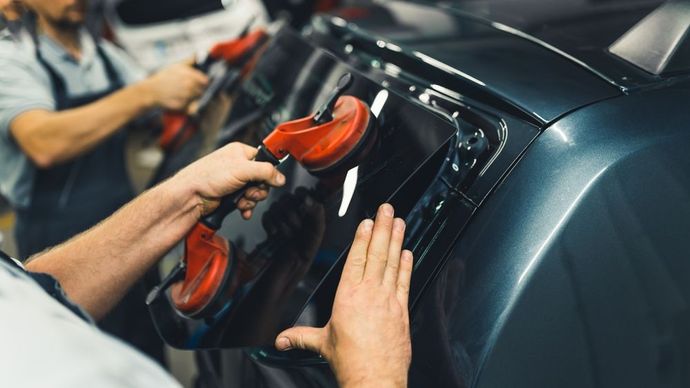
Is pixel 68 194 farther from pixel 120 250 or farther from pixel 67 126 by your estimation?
pixel 120 250

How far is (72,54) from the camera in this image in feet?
6.30

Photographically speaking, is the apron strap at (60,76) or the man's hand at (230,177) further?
the apron strap at (60,76)

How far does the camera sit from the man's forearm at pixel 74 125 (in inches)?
66.6

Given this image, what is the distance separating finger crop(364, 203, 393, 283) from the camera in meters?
1.01

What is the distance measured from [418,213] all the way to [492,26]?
1.89 ft

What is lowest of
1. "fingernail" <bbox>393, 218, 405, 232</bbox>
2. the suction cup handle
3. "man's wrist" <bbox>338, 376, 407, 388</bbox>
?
"man's wrist" <bbox>338, 376, 407, 388</bbox>

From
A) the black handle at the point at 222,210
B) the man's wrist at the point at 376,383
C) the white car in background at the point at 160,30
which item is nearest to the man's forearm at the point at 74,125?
the black handle at the point at 222,210

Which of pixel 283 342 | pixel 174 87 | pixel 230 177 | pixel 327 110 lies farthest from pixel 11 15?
pixel 283 342

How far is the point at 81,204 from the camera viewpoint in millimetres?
1920

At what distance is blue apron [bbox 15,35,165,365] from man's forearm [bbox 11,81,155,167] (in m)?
0.09

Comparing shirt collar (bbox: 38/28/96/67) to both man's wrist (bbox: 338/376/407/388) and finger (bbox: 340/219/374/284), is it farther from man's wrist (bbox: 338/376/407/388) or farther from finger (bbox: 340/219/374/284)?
man's wrist (bbox: 338/376/407/388)

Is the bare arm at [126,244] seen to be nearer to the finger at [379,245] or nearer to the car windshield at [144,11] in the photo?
the finger at [379,245]

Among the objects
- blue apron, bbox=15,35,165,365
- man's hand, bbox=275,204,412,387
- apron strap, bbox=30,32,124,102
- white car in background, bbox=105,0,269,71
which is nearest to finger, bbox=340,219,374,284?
man's hand, bbox=275,204,412,387

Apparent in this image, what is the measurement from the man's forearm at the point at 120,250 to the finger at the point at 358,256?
429mm
